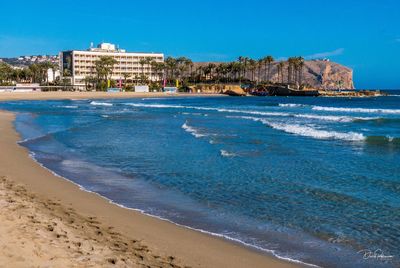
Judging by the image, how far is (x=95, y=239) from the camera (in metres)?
6.92

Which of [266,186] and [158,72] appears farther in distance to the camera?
[158,72]

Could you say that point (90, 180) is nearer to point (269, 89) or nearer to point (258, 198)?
point (258, 198)

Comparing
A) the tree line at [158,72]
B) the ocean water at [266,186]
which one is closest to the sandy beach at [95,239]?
the ocean water at [266,186]

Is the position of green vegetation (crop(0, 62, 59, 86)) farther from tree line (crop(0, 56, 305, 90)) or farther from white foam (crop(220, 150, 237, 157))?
white foam (crop(220, 150, 237, 157))

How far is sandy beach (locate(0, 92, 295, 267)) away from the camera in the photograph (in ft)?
19.2

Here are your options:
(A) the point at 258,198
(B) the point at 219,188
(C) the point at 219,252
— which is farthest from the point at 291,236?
(B) the point at 219,188

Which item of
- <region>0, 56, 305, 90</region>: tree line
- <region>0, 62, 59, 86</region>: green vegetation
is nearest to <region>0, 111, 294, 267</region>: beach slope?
<region>0, 56, 305, 90</region>: tree line

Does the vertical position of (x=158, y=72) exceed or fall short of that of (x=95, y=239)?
it exceeds it

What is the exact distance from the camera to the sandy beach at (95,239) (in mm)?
5855

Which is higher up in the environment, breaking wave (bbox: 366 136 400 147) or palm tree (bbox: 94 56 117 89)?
→ palm tree (bbox: 94 56 117 89)

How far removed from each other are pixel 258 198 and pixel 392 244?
12.0 ft

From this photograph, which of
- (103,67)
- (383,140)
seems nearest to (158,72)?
(103,67)

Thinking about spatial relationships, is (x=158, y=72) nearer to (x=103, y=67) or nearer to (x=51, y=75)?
(x=103, y=67)

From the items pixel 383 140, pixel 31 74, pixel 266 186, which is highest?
pixel 31 74
